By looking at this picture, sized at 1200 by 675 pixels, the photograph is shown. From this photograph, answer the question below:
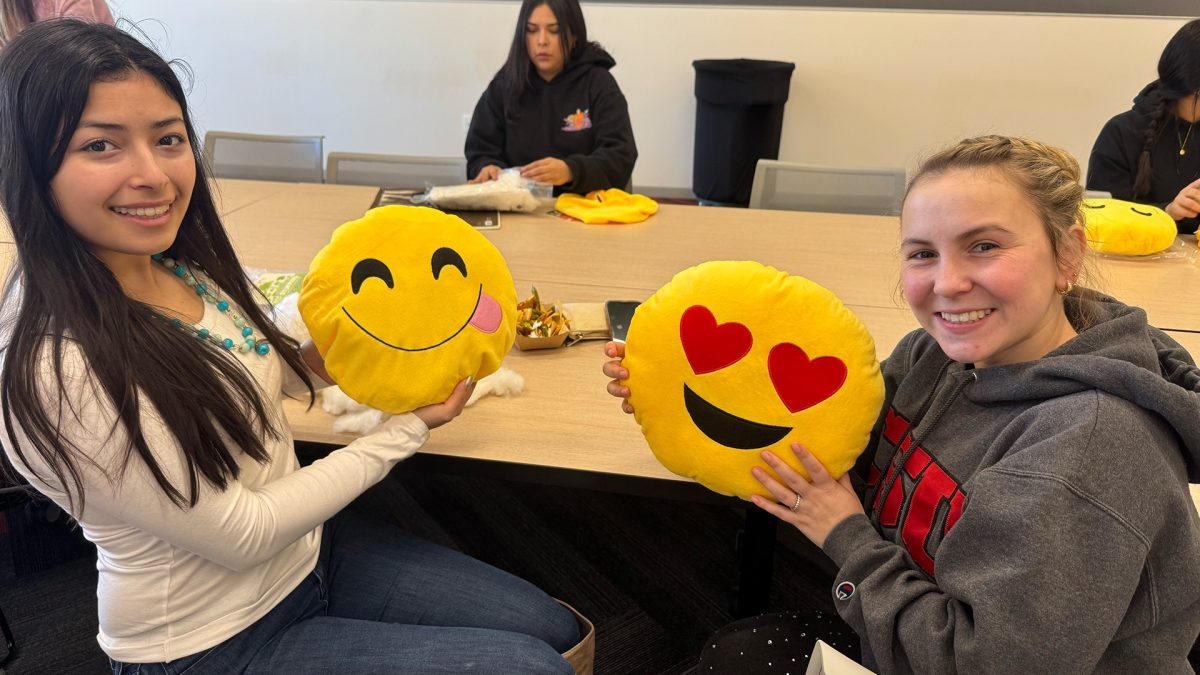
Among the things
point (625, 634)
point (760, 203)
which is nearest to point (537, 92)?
point (760, 203)

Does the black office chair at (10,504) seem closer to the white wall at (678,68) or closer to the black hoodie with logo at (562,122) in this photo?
the black hoodie with logo at (562,122)

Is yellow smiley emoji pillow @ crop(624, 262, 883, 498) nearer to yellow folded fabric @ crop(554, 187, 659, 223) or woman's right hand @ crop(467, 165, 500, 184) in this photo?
yellow folded fabric @ crop(554, 187, 659, 223)

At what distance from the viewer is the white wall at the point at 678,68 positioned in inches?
156

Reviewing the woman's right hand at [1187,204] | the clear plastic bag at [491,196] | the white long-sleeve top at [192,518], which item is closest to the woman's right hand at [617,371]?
the white long-sleeve top at [192,518]

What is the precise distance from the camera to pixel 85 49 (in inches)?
35.4

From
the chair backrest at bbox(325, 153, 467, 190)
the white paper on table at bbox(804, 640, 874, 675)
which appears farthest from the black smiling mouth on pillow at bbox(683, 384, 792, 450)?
the chair backrest at bbox(325, 153, 467, 190)

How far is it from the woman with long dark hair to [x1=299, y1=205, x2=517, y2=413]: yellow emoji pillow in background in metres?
0.07

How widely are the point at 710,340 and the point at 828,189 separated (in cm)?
175

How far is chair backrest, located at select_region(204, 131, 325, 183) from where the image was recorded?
9.55ft

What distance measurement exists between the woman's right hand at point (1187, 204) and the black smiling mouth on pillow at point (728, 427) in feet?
5.92

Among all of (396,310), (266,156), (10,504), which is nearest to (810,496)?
(396,310)

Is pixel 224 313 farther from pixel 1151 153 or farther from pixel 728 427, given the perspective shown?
pixel 1151 153

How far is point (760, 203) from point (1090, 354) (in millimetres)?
1841

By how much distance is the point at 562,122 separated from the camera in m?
2.72
